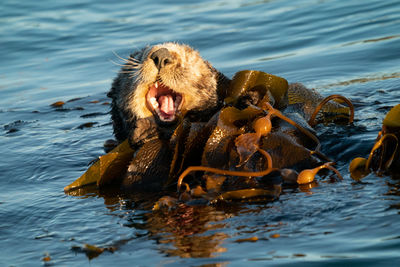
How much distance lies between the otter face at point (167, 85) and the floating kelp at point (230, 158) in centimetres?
19

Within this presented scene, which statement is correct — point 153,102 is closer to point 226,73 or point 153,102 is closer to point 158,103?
point 158,103

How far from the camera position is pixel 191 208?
11.6 ft

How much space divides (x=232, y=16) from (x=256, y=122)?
730 centimetres

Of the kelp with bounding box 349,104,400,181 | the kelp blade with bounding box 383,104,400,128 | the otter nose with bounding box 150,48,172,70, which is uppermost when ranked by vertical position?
the otter nose with bounding box 150,48,172,70

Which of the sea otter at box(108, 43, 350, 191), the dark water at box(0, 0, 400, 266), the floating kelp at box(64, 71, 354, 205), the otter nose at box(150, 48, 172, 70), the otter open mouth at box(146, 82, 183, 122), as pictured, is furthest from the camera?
the otter open mouth at box(146, 82, 183, 122)

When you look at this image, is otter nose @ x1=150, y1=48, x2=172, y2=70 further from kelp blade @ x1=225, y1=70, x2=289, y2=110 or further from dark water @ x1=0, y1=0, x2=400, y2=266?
dark water @ x1=0, y1=0, x2=400, y2=266

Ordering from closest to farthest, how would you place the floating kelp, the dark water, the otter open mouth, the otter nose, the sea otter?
the dark water
the floating kelp
the sea otter
the otter nose
the otter open mouth

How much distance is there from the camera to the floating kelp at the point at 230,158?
3.63 m

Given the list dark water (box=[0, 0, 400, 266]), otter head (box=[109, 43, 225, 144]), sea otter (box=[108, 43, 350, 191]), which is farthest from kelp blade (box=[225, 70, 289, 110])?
dark water (box=[0, 0, 400, 266])

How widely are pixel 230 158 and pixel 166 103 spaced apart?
29.2 inches

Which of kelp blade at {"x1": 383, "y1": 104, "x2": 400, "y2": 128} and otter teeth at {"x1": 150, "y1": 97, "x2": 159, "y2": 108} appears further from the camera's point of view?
otter teeth at {"x1": 150, "y1": 97, "x2": 159, "y2": 108}

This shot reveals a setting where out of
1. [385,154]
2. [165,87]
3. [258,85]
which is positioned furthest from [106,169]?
[385,154]

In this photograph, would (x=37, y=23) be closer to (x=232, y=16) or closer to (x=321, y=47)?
(x=232, y=16)

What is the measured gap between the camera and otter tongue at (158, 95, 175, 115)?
4300 mm
